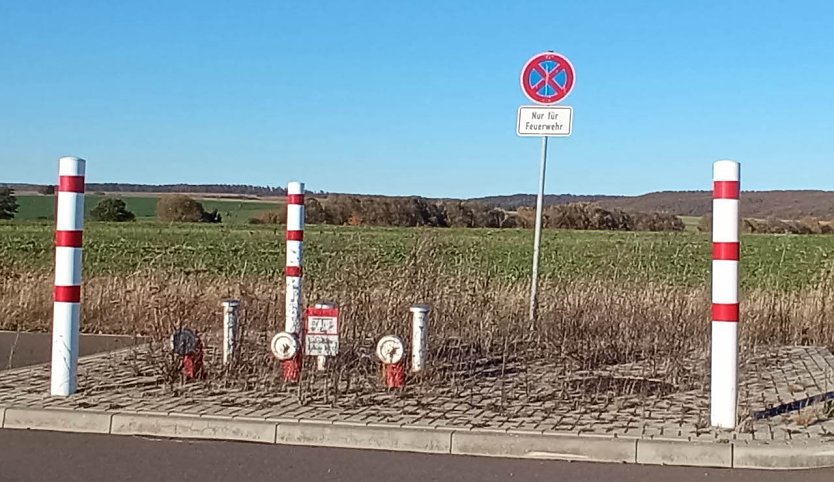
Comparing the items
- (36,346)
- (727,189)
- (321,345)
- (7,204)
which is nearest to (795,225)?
(7,204)

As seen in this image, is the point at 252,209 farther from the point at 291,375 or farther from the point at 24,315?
the point at 291,375

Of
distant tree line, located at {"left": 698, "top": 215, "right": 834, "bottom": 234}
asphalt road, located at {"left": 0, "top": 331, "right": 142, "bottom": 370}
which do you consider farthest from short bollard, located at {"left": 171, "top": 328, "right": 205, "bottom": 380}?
distant tree line, located at {"left": 698, "top": 215, "right": 834, "bottom": 234}

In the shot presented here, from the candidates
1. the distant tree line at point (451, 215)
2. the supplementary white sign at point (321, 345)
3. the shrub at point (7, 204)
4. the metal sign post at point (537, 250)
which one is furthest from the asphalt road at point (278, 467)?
the shrub at point (7, 204)

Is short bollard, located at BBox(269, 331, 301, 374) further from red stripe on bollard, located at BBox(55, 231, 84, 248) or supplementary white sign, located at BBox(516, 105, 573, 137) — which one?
supplementary white sign, located at BBox(516, 105, 573, 137)

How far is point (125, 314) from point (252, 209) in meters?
61.4

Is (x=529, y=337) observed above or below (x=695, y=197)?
below

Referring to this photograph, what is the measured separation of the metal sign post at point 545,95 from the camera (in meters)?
13.1

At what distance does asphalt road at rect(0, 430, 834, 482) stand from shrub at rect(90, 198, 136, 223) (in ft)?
216

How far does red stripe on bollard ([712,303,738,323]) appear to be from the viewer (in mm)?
7434

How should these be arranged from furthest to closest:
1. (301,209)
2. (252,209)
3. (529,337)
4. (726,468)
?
(252,209)
(529,337)
(301,209)
(726,468)

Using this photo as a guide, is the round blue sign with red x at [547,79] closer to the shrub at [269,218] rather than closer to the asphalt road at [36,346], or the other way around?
the asphalt road at [36,346]

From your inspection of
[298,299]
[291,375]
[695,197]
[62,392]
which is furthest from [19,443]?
[695,197]

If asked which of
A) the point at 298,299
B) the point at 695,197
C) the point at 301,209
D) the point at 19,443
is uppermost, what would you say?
the point at 695,197

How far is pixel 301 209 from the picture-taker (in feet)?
33.3
